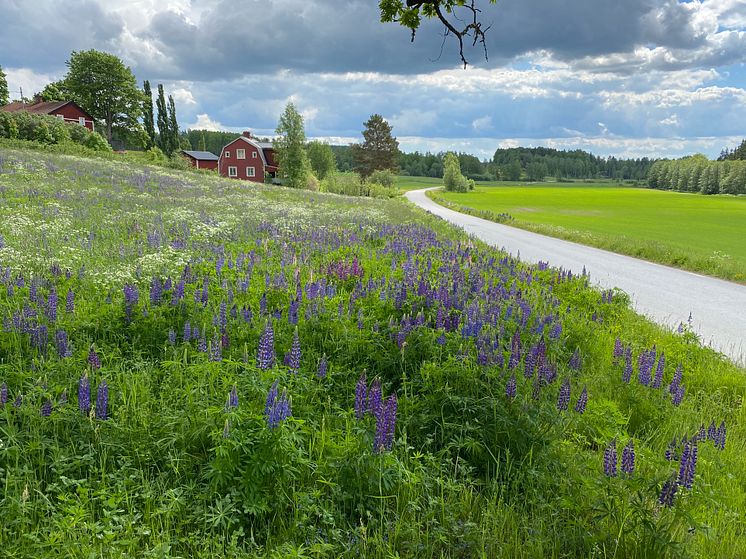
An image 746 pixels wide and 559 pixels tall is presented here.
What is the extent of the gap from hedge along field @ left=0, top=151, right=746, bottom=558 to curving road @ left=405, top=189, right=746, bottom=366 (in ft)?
10.6

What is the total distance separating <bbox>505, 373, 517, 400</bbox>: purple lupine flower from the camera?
4414 millimetres

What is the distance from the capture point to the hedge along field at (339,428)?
3.20 metres

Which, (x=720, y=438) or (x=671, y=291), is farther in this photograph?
(x=671, y=291)

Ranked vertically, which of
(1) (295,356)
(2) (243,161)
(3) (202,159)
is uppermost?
(3) (202,159)

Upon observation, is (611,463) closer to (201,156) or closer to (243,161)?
(243,161)

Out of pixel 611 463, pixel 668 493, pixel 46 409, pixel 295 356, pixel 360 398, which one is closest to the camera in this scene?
pixel 668 493

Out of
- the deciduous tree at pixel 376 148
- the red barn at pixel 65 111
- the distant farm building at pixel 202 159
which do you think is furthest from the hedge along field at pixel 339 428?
the deciduous tree at pixel 376 148

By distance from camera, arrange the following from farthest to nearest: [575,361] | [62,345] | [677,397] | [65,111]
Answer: [65,111] < [575,361] < [677,397] < [62,345]

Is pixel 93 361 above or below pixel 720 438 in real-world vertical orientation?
above

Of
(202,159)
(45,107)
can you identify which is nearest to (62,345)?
(45,107)

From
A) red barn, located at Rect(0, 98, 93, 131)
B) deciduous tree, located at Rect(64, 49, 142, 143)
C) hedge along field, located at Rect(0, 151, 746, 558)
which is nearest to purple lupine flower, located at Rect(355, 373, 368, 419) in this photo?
hedge along field, located at Rect(0, 151, 746, 558)

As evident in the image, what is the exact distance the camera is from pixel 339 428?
427 centimetres

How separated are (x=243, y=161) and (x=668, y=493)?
316 ft

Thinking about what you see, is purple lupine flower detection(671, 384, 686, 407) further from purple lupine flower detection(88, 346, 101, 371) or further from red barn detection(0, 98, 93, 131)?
red barn detection(0, 98, 93, 131)
